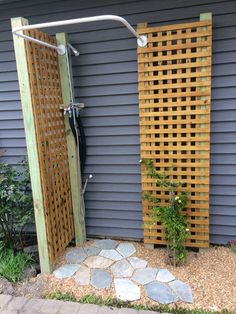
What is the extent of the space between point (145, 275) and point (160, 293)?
0.85 ft

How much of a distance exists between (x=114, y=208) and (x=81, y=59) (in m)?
1.56

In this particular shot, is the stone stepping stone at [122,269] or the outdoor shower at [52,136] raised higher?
the outdoor shower at [52,136]

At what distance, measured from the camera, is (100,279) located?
2.52m

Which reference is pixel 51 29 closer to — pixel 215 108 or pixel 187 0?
pixel 187 0

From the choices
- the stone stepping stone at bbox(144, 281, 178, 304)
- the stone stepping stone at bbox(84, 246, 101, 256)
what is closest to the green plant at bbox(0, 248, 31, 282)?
the stone stepping stone at bbox(84, 246, 101, 256)

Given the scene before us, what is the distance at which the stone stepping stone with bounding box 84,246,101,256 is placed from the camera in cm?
294

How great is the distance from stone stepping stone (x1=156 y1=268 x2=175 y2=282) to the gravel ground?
0.14ft

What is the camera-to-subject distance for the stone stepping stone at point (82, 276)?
98.2 inches

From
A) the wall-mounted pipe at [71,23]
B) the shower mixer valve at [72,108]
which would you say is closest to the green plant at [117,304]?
the shower mixer valve at [72,108]

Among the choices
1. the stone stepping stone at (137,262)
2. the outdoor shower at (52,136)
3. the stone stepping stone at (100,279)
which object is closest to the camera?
the outdoor shower at (52,136)

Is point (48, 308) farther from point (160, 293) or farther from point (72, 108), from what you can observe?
point (72, 108)

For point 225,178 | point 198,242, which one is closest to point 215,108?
point 225,178

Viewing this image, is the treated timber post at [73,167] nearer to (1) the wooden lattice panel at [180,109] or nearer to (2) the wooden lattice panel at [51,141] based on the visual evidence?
(2) the wooden lattice panel at [51,141]

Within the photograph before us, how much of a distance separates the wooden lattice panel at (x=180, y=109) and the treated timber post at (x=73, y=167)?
670 millimetres
